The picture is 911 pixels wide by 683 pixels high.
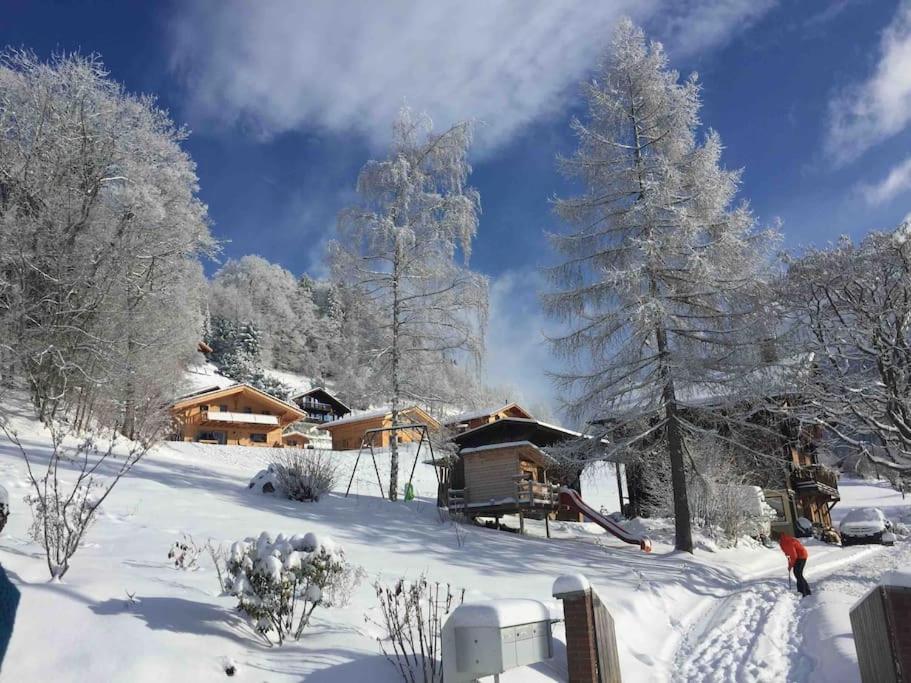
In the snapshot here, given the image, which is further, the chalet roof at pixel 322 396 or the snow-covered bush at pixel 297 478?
the chalet roof at pixel 322 396

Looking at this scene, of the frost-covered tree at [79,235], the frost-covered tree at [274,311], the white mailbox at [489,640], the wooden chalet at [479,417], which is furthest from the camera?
the frost-covered tree at [274,311]

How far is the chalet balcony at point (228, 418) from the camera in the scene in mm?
46031

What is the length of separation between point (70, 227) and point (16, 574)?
15503mm

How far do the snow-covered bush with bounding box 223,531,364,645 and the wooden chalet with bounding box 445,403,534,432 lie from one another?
15.2 m

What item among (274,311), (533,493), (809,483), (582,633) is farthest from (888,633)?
(274,311)

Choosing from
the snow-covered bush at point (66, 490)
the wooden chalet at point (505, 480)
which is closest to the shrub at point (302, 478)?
the snow-covered bush at point (66, 490)

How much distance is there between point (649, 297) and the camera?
1634 centimetres

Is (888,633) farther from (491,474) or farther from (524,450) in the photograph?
Answer: (491,474)

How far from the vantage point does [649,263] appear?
1683 centimetres

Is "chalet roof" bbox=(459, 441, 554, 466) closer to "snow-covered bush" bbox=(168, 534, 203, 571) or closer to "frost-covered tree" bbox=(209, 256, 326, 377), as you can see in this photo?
"snow-covered bush" bbox=(168, 534, 203, 571)

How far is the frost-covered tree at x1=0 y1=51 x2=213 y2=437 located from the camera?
58.2ft

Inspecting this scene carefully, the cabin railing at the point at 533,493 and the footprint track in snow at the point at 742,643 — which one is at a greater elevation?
the cabin railing at the point at 533,493

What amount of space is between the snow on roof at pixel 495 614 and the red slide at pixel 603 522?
41.7 ft

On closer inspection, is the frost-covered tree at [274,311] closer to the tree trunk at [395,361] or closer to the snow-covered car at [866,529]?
the tree trunk at [395,361]
